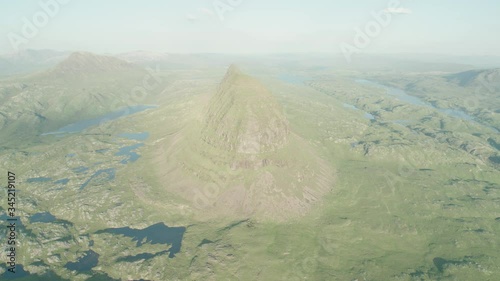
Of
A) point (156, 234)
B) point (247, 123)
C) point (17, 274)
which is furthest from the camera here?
point (247, 123)

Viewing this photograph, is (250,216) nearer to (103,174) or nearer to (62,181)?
(103,174)

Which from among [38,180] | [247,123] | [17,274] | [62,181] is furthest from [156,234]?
[38,180]

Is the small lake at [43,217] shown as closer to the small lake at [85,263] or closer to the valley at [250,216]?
the valley at [250,216]

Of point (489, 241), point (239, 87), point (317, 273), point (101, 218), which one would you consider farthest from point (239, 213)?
point (489, 241)

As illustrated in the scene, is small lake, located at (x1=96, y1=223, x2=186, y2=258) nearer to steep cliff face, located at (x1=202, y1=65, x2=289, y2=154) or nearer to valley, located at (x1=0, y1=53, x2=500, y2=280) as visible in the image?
valley, located at (x1=0, y1=53, x2=500, y2=280)

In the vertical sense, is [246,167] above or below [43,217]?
above

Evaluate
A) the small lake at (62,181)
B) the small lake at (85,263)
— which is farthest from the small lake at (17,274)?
the small lake at (62,181)

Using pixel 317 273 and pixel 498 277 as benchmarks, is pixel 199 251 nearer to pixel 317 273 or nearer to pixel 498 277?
pixel 317 273

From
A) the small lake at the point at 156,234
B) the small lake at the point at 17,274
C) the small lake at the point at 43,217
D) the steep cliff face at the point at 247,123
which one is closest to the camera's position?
the small lake at the point at 17,274
